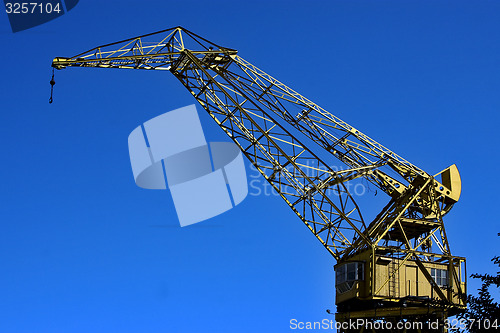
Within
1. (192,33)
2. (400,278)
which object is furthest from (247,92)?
(400,278)

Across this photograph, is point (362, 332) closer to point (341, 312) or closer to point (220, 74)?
point (341, 312)

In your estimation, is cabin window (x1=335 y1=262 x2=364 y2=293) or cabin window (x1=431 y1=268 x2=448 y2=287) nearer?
cabin window (x1=335 y1=262 x2=364 y2=293)

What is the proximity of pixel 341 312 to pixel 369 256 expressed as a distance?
5306 millimetres

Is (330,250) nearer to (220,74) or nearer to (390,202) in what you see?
(390,202)

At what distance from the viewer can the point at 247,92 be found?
176 ft

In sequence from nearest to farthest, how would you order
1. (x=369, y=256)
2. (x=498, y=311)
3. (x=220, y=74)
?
(x=498, y=311) → (x=369, y=256) → (x=220, y=74)

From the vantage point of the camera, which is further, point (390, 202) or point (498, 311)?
point (390, 202)

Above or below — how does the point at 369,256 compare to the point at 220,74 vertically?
below

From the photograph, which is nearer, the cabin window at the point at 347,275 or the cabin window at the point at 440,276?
the cabin window at the point at 347,275

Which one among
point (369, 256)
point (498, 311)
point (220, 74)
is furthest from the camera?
point (220, 74)

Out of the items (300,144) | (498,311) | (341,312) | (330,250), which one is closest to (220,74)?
(300,144)

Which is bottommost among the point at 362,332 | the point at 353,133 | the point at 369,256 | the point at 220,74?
the point at 362,332

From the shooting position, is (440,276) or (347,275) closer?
(440,276)

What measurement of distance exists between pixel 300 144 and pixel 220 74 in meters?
7.90
